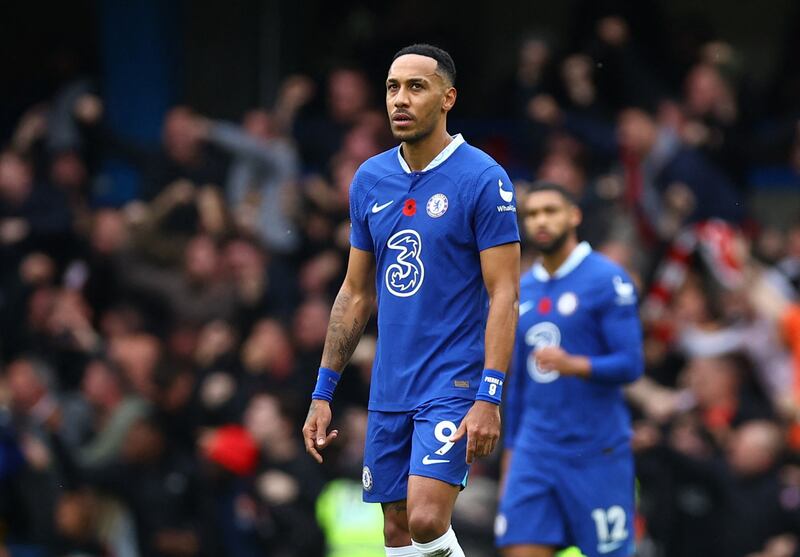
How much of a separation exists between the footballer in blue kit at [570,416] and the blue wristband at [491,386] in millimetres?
1906

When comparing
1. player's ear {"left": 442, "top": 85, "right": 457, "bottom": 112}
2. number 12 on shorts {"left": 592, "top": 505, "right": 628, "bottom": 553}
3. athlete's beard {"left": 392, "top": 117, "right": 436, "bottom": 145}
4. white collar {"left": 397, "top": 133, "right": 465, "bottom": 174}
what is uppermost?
player's ear {"left": 442, "top": 85, "right": 457, "bottom": 112}

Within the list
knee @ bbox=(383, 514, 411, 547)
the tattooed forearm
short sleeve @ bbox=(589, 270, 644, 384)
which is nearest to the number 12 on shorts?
short sleeve @ bbox=(589, 270, 644, 384)

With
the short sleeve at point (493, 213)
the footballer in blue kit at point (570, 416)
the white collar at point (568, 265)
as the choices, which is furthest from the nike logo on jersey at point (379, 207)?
the white collar at point (568, 265)

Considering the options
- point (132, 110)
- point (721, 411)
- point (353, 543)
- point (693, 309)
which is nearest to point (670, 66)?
point (693, 309)

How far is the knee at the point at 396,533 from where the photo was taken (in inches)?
251

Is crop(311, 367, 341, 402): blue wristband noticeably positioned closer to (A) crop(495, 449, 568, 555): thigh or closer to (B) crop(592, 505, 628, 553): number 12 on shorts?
(A) crop(495, 449, 568, 555): thigh

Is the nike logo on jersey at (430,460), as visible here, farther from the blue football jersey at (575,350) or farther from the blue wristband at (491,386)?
the blue football jersey at (575,350)

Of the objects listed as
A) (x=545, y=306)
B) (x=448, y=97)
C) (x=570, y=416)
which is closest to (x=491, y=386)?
(x=448, y=97)

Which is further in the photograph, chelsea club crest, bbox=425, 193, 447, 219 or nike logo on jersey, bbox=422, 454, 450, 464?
chelsea club crest, bbox=425, 193, 447, 219

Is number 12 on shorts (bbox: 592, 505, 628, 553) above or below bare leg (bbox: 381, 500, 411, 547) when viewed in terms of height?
below

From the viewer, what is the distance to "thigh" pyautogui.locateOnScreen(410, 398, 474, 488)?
615 cm

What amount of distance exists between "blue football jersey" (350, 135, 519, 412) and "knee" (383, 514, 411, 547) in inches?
18.6

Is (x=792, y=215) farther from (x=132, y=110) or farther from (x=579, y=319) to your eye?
(x=132, y=110)

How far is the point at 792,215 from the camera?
13203mm
